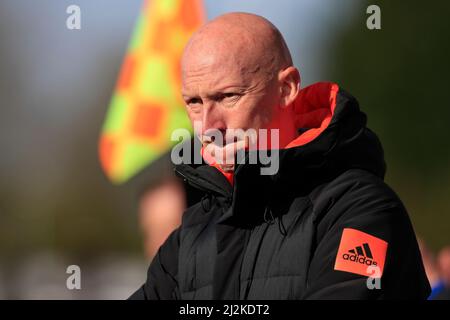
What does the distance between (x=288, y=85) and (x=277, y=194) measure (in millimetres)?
360

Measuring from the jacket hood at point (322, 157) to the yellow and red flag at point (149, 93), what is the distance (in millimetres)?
4275

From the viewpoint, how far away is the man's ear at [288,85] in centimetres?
288

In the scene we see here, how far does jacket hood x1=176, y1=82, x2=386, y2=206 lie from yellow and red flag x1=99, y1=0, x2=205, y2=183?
14.0 feet

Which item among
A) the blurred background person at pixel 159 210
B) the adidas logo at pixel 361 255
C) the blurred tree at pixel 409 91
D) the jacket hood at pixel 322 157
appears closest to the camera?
the adidas logo at pixel 361 255

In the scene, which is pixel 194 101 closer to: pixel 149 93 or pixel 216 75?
pixel 216 75

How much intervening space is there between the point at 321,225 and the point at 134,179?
16.6ft

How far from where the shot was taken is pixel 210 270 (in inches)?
108

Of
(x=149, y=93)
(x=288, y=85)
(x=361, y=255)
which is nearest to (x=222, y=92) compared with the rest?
(x=288, y=85)

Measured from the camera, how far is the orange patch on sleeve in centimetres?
251

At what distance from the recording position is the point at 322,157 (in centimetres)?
267

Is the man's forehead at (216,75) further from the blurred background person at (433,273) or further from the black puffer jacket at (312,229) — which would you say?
the blurred background person at (433,273)

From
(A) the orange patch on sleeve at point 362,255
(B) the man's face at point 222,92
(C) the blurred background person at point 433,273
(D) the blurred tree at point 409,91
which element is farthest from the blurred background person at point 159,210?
(A) the orange patch on sleeve at point 362,255

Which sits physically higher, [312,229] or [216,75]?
[216,75]

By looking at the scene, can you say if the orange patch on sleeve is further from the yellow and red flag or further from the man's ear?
the yellow and red flag
